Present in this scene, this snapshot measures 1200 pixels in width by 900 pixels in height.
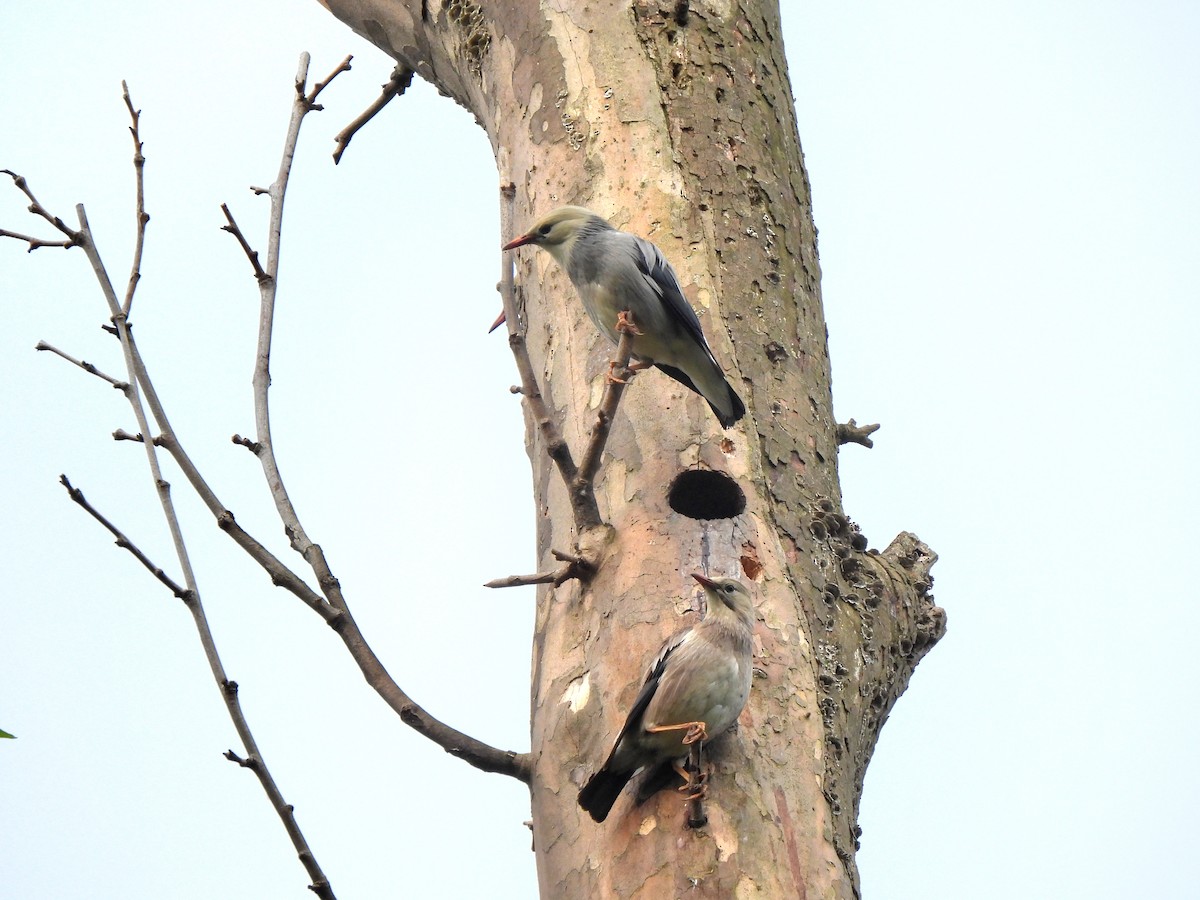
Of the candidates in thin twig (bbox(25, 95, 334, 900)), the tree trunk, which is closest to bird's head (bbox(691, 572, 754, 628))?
the tree trunk

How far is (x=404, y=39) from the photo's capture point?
573cm

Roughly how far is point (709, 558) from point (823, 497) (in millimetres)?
602

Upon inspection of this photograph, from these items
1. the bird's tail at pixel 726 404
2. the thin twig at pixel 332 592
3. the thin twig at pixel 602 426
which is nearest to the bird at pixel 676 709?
the thin twig at pixel 332 592

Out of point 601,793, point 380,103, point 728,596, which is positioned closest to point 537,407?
point 728,596

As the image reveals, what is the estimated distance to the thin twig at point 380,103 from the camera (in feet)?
18.6

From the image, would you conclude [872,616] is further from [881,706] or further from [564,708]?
[564,708]

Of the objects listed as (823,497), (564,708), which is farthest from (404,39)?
(564,708)

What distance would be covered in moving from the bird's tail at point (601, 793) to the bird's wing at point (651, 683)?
0.22 ft

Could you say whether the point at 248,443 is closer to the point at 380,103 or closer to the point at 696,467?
the point at 696,467

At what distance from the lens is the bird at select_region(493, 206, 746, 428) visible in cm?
400

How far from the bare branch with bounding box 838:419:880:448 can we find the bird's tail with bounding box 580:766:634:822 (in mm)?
1807

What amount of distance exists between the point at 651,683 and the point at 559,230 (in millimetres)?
1604

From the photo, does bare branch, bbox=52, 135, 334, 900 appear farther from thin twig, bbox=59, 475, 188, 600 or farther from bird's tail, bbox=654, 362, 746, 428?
bird's tail, bbox=654, 362, 746, 428

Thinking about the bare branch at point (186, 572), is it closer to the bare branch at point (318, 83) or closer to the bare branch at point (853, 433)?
the bare branch at point (318, 83)
